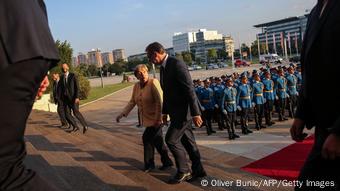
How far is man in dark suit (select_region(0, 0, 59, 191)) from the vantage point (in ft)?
4.61

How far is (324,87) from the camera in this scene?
213 centimetres

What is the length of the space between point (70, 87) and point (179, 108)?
564 centimetres

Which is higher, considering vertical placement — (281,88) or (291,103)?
(281,88)

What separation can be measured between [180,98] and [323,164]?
3.03 metres

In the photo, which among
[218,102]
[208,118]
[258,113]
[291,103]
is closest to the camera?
[258,113]

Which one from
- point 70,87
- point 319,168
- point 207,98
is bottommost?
point 207,98

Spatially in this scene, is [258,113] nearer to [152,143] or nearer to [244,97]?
[244,97]

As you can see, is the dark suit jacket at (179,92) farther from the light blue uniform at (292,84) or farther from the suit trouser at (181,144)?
the light blue uniform at (292,84)

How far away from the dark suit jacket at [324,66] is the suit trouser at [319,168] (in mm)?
92

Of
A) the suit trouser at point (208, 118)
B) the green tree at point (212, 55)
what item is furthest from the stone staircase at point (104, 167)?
the green tree at point (212, 55)

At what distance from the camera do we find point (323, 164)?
7.00 ft

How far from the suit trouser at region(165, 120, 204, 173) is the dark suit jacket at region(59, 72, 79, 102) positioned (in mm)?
5477

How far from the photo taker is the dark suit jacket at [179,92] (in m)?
4.94

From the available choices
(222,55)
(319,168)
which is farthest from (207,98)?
(222,55)
